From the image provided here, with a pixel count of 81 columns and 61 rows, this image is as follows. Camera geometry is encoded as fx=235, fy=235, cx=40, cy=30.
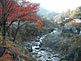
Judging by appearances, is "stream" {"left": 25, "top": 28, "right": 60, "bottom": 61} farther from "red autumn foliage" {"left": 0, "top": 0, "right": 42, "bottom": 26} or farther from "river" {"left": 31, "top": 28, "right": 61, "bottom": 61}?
"red autumn foliage" {"left": 0, "top": 0, "right": 42, "bottom": 26}

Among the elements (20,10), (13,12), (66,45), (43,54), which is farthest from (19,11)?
(66,45)

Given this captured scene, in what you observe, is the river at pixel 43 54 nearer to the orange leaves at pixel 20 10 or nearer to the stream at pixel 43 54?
the stream at pixel 43 54

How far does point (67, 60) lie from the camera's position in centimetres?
3322

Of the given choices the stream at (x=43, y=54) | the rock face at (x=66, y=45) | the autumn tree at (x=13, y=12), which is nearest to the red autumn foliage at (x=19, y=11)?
the autumn tree at (x=13, y=12)

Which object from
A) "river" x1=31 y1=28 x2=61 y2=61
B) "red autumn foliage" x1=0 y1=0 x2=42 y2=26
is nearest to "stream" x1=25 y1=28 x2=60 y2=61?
"river" x1=31 y1=28 x2=61 y2=61

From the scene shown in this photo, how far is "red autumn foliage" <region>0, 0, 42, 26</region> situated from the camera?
24.3 m

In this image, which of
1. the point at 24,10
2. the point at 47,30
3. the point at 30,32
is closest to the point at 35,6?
the point at 24,10

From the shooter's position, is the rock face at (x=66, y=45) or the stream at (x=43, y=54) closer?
the rock face at (x=66, y=45)

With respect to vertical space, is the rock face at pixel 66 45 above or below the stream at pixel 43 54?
above

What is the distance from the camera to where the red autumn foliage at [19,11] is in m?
24.3

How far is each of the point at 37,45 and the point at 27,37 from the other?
25.6 ft

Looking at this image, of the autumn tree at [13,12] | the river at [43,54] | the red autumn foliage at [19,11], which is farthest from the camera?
the river at [43,54]

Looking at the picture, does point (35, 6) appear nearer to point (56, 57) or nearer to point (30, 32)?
point (56, 57)

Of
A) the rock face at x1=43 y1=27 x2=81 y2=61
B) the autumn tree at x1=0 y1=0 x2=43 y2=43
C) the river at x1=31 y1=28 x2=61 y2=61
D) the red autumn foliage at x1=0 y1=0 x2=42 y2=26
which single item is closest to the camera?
the autumn tree at x1=0 y1=0 x2=43 y2=43
